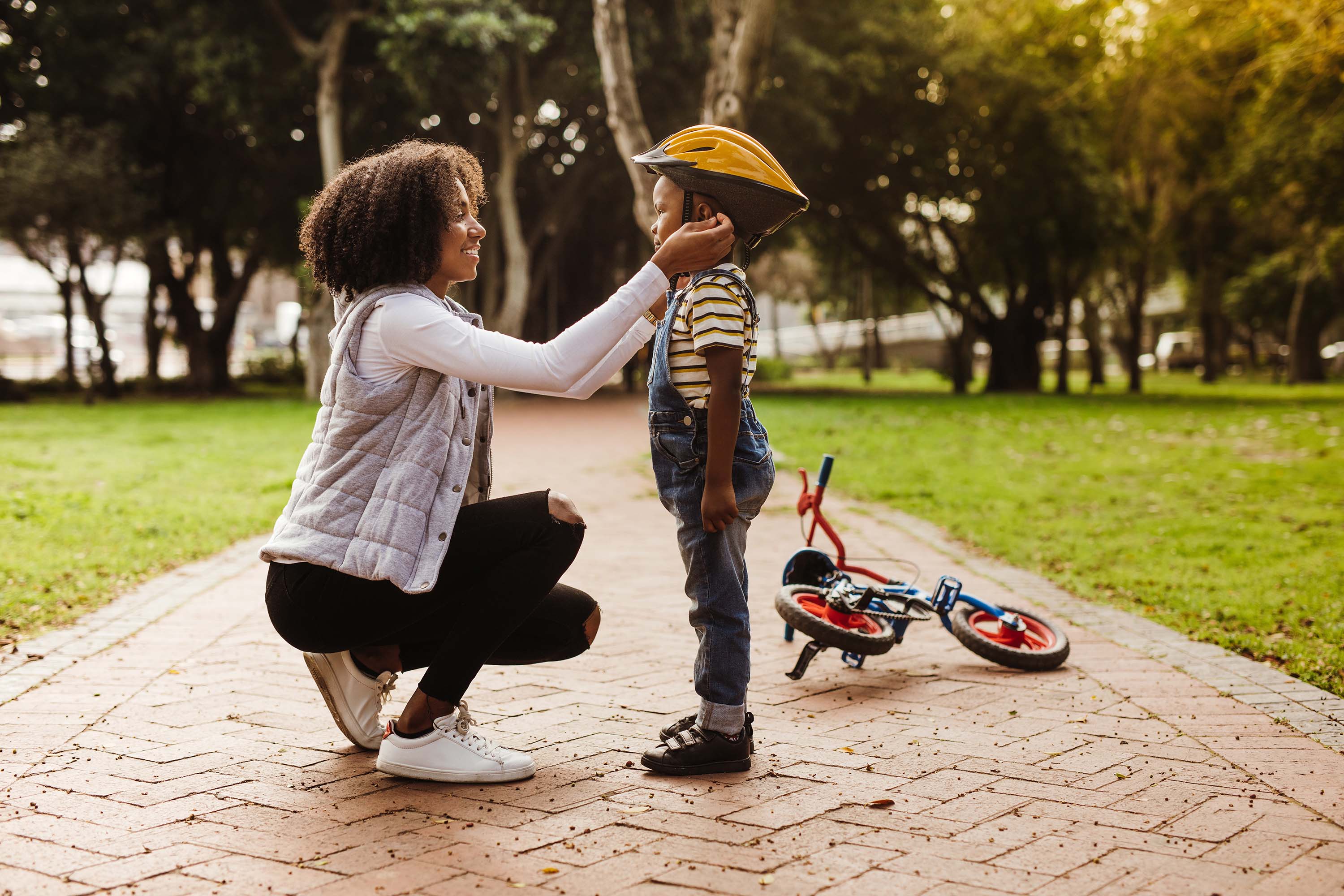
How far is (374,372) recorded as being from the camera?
9.87 ft

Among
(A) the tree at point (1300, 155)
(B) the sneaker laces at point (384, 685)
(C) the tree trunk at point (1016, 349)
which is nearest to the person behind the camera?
(B) the sneaker laces at point (384, 685)

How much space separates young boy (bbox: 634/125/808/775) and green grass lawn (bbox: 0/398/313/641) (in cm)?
338

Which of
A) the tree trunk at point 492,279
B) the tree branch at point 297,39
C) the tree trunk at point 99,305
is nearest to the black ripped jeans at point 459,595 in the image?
the tree branch at point 297,39

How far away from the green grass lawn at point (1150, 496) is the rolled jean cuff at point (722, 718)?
2.40m

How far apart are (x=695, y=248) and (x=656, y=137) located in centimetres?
2129

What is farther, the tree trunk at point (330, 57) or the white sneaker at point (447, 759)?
the tree trunk at point (330, 57)

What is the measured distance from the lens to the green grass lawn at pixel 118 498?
20.4 ft

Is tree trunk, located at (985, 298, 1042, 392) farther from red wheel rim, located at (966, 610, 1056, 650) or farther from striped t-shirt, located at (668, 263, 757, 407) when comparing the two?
striped t-shirt, located at (668, 263, 757, 407)

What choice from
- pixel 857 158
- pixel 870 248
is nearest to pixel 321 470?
pixel 857 158

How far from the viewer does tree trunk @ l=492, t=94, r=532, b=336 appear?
70.9 feet

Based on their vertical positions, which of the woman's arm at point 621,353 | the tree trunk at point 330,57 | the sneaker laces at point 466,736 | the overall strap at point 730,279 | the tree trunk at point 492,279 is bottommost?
the sneaker laces at point 466,736

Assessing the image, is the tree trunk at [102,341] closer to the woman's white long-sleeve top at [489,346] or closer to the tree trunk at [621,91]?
the tree trunk at [621,91]

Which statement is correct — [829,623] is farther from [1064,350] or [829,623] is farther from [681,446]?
[1064,350]

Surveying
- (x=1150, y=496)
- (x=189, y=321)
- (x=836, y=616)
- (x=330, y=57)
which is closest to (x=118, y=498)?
(x=836, y=616)
